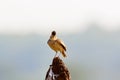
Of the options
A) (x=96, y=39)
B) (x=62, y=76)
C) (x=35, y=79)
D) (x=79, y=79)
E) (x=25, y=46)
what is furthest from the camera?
(x=96, y=39)

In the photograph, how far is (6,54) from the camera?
2541 centimetres

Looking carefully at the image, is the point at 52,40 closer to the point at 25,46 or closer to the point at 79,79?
the point at 79,79

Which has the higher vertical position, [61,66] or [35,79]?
[35,79]

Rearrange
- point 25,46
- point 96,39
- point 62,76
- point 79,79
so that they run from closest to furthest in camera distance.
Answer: point 62,76 → point 79,79 → point 25,46 → point 96,39

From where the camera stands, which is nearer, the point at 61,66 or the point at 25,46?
the point at 61,66

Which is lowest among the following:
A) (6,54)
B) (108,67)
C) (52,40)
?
(52,40)

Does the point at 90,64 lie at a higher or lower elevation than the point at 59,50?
higher

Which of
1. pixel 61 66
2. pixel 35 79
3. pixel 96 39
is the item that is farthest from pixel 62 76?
pixel 96 39

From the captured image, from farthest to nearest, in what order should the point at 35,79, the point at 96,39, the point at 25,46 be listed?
the point at 96,39
the point at 25,46
the point at 35,79

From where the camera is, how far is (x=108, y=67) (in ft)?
77.7

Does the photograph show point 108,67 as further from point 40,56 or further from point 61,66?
point 61,66

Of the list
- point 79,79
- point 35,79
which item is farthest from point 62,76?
point 79,79

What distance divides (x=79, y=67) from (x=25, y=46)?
2.72m

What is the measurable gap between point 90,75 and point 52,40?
15261mm
